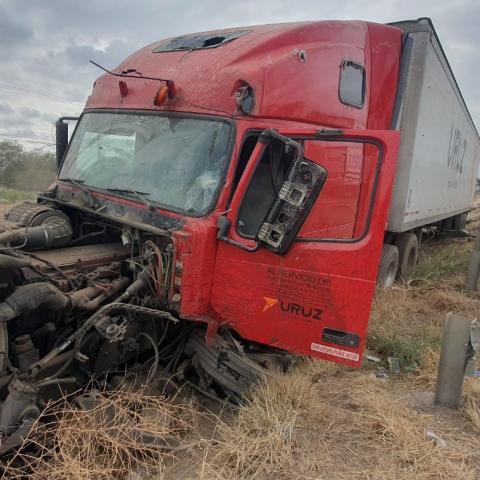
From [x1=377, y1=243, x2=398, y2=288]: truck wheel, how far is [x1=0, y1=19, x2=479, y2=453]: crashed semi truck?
2.98 metres

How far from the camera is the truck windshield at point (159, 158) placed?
146 inches

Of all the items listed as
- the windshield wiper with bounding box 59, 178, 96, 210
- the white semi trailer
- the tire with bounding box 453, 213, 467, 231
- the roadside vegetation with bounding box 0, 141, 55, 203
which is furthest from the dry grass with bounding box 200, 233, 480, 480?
the roadside vegetation with bounding box 0, 141, 55, 203

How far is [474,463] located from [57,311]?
2913mm

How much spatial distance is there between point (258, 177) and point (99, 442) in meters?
2.15

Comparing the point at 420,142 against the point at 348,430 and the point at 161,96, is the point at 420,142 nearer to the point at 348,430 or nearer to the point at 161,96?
the point at 161,96

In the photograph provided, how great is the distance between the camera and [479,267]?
766 cm

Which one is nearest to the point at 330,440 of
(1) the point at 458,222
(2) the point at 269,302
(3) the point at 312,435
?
(3) the point at 312,435

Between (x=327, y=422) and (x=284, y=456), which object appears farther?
(x=327, y=422)

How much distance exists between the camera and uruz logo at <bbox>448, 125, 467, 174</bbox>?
9659mm

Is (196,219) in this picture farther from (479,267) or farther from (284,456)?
(479,267)

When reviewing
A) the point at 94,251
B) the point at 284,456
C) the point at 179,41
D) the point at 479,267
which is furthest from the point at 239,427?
the point at 479,267

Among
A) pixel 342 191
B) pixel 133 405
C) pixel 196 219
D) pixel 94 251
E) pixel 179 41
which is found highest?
pixel 179 41

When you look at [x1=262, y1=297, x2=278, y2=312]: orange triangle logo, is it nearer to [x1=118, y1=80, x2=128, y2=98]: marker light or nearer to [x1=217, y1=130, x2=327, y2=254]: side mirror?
[x1=217, y1=130, x2=327, y2=254]: side mirror

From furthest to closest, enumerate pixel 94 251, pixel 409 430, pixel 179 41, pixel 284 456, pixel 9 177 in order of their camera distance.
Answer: pixel 9 177, pixel 179 41, pixel 94 251, pixel 409 430, pixel 284 456
